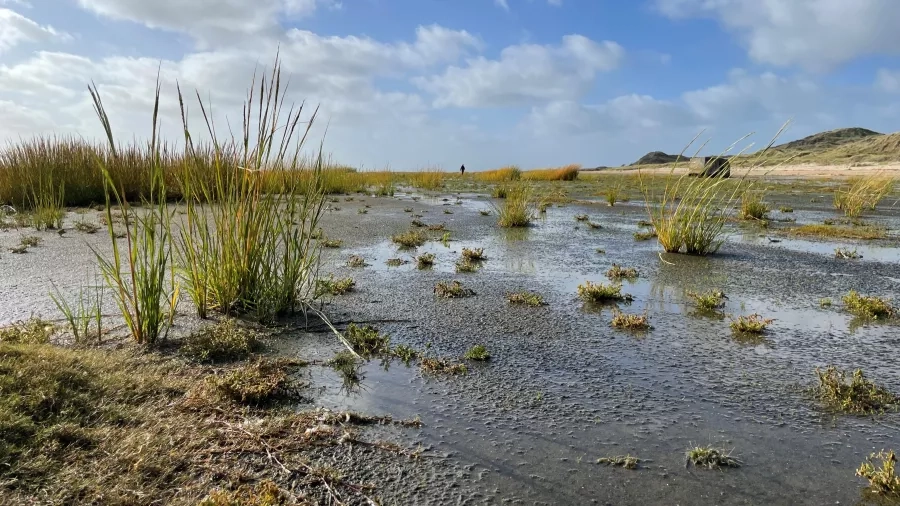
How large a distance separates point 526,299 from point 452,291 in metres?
0.58

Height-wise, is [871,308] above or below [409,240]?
below

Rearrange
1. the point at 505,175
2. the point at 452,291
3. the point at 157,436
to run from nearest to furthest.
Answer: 1. the point at 157,436
2. the point at 452,291
3. the point at 505,175

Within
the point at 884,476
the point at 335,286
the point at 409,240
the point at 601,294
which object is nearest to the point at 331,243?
the point at 409,240

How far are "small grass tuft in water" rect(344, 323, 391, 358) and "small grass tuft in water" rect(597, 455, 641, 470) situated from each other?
4.70 ft

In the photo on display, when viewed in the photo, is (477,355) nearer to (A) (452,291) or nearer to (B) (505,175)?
(A) (452,291)

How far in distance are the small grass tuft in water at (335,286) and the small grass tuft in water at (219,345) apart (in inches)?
40.2

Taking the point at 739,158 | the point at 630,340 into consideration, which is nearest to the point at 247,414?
the point at 630,340

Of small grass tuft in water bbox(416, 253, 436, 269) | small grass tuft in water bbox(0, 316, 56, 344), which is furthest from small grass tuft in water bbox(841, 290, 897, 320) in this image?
small grass tuft in water bbox(0, 316, 56, 344)

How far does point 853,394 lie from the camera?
102 inches

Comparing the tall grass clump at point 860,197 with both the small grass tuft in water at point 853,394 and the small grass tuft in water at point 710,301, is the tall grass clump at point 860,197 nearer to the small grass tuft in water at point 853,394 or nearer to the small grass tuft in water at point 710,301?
the small grass tuft in water at point 710,301

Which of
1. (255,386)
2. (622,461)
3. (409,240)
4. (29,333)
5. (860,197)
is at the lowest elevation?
(622,461)

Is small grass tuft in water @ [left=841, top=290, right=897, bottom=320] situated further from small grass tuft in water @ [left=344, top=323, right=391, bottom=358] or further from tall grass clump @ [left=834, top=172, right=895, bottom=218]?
tall grass clump @ [left=834, top=172, right=895, bottom=218]

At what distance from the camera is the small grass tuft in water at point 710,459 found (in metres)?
2.05

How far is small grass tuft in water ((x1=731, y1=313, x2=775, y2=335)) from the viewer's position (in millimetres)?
3596
